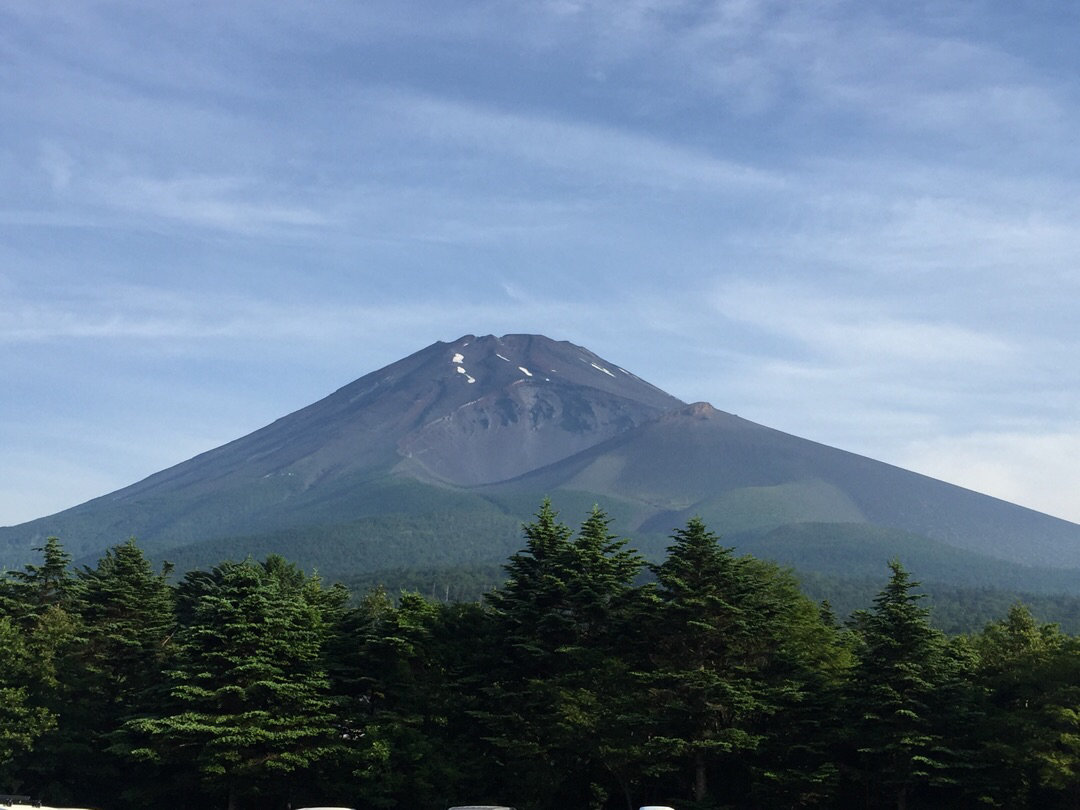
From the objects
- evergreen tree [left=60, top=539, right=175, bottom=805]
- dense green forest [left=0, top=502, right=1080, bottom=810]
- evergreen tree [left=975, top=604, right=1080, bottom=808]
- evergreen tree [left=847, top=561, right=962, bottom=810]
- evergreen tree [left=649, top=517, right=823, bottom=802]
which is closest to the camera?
evergreen tree [left=975, top=604, right=1080, bottom=808]

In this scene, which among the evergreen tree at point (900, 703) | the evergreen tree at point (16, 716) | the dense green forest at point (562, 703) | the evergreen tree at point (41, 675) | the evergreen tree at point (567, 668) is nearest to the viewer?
the evergreen tree at point (900, 703)

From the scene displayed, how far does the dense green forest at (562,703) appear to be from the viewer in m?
52.2

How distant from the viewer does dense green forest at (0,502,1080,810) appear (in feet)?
171

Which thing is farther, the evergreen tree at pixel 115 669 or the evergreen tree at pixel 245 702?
the evergreen tree at pixel 115 669

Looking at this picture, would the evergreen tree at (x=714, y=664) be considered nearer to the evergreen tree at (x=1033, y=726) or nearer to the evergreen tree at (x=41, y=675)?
the evergreen tree at (x=1033, y=726)

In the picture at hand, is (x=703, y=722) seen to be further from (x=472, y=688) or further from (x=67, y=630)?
(x=67, y=630)

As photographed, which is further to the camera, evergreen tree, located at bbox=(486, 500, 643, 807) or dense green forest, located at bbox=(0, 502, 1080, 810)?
evergreen tree, located at bbox=(486, 500, 643, 807)

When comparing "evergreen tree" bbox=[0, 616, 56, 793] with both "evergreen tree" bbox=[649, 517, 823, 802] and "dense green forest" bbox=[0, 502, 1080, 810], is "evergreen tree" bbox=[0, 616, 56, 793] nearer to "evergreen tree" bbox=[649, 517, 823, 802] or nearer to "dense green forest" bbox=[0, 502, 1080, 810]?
"dense green forest" bbox=[0, 502, 1080, 810]

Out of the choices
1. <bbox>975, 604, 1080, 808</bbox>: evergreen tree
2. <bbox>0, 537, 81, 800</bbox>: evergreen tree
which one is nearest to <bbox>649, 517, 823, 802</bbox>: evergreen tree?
<bbox>975, 604, 1080, 808</bbox>: evergreen tree

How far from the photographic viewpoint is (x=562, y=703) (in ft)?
182

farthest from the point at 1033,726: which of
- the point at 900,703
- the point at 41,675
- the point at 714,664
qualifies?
the point at 41,675

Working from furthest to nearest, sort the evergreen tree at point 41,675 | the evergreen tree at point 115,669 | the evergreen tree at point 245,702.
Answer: the evergreen tree at point 115,669, the evergreen tree at point 41,675, the evergreen tree at point 245,702

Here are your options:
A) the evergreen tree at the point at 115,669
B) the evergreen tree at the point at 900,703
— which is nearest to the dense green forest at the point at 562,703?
the evergreen tree at the point at 900,703

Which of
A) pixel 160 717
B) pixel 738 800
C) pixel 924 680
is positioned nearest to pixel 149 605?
pixel 160 717
